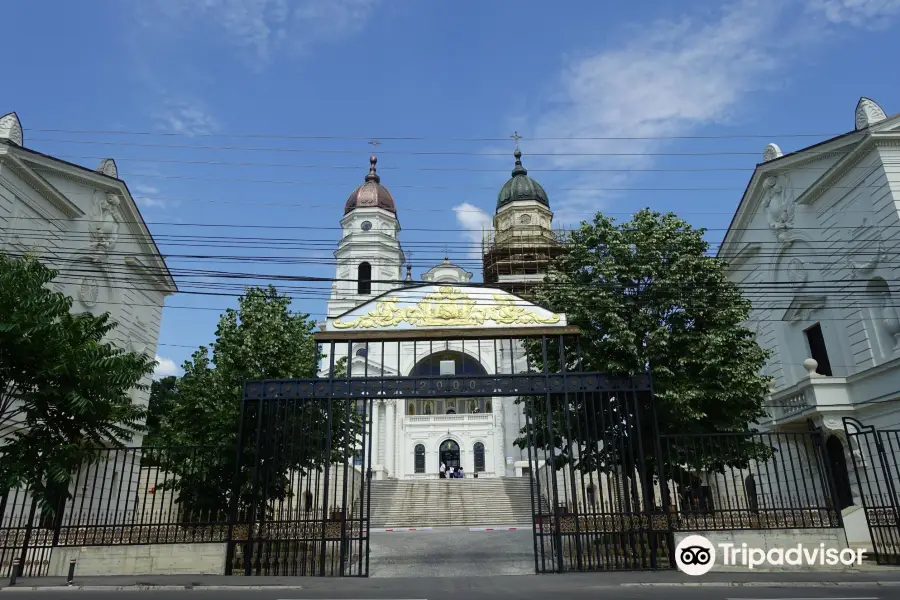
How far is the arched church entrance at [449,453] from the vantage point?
130ft

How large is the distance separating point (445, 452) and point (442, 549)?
2386 cm

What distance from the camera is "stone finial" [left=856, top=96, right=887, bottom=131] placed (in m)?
17.9

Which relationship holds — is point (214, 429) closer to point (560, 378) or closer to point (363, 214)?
point (560, 378)

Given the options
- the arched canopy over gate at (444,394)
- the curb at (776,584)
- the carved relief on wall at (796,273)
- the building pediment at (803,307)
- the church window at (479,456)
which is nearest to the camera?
the curb at (776,584)

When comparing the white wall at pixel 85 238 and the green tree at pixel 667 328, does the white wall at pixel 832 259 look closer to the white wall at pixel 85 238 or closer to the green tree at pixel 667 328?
the green tree at pixel 667 328

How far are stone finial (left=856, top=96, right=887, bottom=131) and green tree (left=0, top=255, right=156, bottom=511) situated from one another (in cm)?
2098

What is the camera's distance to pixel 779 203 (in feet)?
71.2

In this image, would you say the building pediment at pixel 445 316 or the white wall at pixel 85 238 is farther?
the white wall at pixel 85 238

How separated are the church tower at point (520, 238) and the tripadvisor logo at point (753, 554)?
2686cm

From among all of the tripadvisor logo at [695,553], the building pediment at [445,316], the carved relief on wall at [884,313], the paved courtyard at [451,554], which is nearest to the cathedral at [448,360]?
the paved courtyard at [451,554]

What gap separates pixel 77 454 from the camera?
11109 mm

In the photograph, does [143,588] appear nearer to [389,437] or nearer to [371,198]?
[389,437]

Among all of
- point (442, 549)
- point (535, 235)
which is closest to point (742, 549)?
point (442, 549)

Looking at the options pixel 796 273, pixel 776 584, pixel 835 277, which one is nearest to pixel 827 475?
pixel 776 584
